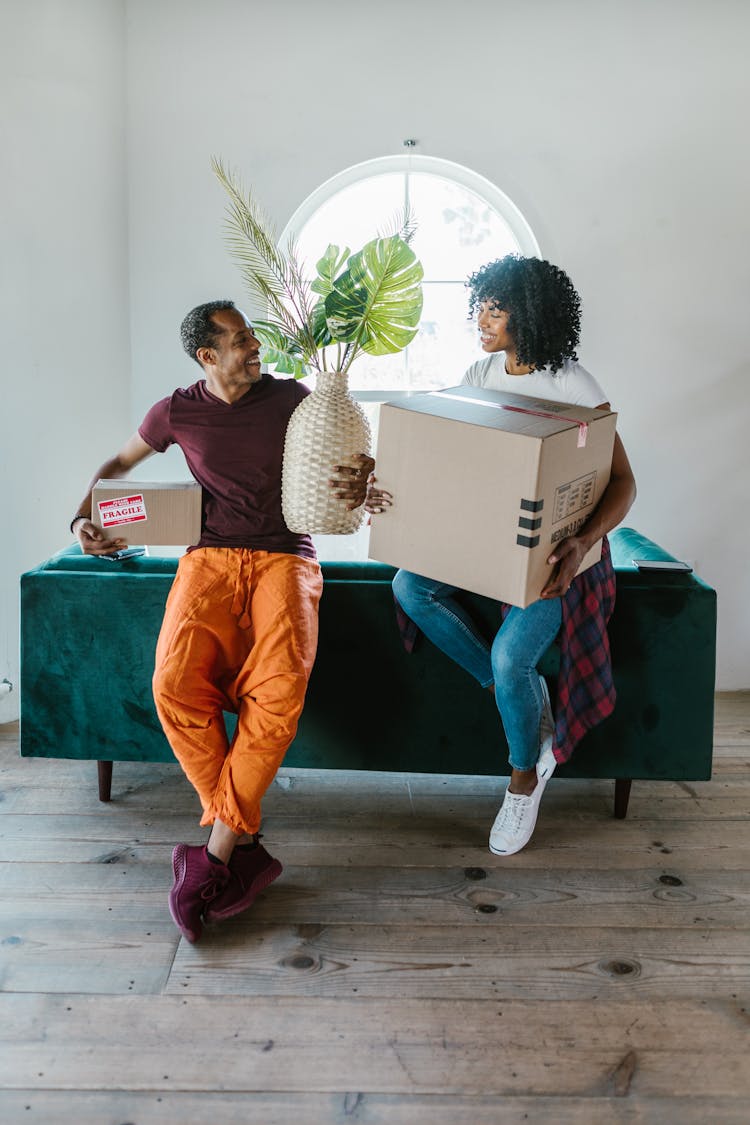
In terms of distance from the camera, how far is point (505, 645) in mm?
2256

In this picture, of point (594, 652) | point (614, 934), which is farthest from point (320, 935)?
point (594, 652)

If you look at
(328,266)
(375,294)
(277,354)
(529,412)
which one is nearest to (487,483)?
(529,412)

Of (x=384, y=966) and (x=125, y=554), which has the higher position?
(x=125, y=554)

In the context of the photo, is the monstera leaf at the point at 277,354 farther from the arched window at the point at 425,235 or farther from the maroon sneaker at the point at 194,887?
the maroon sneaker at the point at 194,887

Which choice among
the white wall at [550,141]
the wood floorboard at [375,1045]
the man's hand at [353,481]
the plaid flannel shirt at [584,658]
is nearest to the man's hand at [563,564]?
the plaid flannel shirt at [584,658]

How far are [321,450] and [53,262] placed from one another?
1391 millimetres

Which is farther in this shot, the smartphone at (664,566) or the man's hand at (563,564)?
the smartphone at (664,566)

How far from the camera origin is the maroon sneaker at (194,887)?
2.01 m

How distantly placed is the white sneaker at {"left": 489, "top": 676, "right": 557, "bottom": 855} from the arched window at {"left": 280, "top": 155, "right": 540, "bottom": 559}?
1.54m

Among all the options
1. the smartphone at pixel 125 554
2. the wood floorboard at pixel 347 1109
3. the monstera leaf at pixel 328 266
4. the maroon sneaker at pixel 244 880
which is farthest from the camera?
the monstera leaf at pixel 328 266

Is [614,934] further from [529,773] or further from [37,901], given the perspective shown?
[37,901]

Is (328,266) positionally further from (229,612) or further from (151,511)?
(229,612)

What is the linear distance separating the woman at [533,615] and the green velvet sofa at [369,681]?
0.10m

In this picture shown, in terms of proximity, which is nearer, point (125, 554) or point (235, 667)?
point (235, 667)
